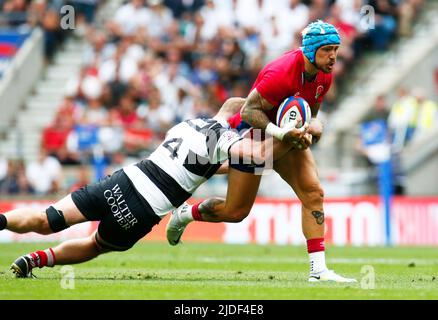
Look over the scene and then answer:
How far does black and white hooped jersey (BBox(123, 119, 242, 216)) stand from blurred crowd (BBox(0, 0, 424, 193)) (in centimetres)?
1083

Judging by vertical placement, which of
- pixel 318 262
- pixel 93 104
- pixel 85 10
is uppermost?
pixel 85 10

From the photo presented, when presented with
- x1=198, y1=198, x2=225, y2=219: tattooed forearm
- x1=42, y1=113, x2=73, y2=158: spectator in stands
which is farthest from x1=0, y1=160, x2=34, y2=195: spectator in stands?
x1=198, y1=198, x2=225, y2=219: tattooed forearm

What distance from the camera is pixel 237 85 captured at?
73.6 feet

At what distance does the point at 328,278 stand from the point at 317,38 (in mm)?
2268

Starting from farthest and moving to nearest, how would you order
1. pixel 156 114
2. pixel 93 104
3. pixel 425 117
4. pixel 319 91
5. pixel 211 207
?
pixel 93 104 < pixel 156 114 < pixel 425 117 < pixel 211 207 < pixel 319 91

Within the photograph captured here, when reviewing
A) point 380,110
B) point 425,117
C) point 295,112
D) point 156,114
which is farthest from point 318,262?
point 156,114

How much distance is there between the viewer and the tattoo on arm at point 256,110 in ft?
33.6

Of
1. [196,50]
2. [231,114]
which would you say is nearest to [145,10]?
[196,50]

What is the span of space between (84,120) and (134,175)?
1234 centimetres

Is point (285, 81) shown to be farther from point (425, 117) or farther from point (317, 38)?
point (425, 117)

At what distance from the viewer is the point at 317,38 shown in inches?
394

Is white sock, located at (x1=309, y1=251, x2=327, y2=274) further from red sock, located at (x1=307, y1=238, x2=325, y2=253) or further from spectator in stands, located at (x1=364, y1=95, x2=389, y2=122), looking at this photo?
spectator in stands, located at (x1=364, y1=95, x2=389, y2=122)

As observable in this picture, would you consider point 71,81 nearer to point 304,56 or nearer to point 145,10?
point 145,10

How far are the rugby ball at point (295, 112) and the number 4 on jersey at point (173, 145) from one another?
99cm
